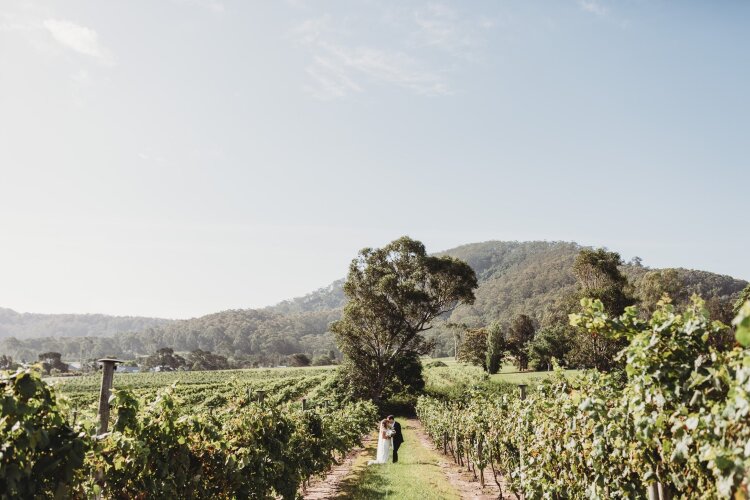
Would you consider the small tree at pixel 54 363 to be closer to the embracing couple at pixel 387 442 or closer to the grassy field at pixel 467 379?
the grassy field at pixel 467 379

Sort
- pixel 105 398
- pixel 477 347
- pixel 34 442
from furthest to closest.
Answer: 1. pixel 477 347
2. pixel 105 398
3. pixel 34 442

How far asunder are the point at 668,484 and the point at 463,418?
1165cm

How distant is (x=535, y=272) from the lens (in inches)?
6698

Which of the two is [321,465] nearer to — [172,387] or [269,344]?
[172,387]

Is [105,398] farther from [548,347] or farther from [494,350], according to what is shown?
[494,350]

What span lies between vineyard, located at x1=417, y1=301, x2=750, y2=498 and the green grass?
14.0 ft

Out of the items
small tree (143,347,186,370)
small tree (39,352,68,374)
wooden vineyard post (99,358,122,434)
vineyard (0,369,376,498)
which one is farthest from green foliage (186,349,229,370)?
wooden vineyard post (99,358,122,434)

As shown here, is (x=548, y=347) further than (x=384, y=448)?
Yes

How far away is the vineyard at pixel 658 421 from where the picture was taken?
295 cm

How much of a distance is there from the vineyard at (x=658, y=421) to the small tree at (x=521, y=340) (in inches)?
2575

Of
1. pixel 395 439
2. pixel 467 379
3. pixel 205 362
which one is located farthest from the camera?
pixel 205 362

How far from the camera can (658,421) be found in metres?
3.86

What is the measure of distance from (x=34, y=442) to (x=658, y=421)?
4.66m

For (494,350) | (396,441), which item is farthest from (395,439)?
(494,350)
